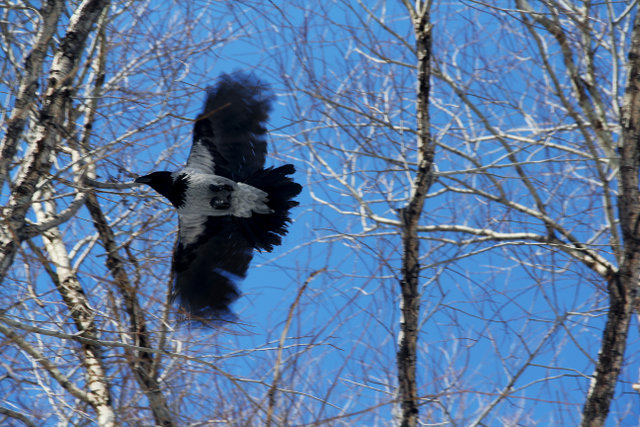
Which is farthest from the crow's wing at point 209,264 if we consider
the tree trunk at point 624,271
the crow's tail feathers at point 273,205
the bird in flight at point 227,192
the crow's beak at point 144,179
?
the tree trunk at point 624,271

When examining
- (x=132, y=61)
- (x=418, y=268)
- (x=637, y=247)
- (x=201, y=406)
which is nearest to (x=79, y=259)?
(x=132, y=61)

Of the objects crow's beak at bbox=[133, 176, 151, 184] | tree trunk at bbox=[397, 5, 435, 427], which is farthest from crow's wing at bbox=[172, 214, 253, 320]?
tree trunk at bbox=[397, 5, 435, 427]

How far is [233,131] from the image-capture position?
6016 millimetres

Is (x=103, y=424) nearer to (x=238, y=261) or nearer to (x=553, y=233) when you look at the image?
(x=238, y=261)

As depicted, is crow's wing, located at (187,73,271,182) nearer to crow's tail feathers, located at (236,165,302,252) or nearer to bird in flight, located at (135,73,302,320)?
bird in flight, located at (135,73,302,320)

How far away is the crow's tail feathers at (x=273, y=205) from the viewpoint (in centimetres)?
587

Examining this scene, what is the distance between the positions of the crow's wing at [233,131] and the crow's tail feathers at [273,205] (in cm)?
13

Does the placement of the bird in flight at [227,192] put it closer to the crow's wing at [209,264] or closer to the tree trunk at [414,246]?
the crow's wing at [209,264]

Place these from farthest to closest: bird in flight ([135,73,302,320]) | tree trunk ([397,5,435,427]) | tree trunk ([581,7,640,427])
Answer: bird in flight ([135,73,302,320]), tree trunk ([581,7,640,427]), tree trunk ([397,5,435,427])

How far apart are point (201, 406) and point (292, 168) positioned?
2364 mm

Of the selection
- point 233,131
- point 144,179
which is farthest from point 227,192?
point 144,179

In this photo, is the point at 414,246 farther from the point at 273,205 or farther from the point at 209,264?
the point at 209,264

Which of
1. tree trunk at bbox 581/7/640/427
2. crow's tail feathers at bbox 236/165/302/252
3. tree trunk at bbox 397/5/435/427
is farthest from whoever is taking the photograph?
crow's tail feathers at bbox 236/165/302/252

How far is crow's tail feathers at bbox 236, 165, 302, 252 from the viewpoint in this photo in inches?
231
